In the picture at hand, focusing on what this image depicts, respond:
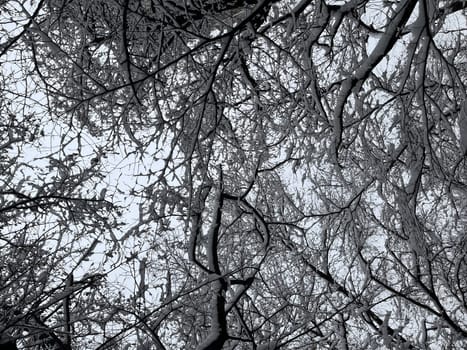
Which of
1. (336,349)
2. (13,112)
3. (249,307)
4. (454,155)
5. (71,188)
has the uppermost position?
(13,112)

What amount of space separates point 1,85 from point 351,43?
10.5 feet

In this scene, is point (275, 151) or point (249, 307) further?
point (249, 307)

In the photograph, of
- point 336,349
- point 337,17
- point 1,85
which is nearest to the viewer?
point 337,17

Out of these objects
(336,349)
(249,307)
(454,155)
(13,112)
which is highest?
(13,112)

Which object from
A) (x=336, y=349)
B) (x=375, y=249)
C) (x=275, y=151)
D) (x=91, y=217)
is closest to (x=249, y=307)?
(x=336, y=349)

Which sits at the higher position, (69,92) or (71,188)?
(69,92)

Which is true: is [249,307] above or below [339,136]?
above

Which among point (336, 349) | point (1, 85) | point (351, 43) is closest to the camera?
point (351, 43)

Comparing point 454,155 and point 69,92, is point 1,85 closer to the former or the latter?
point 69,92

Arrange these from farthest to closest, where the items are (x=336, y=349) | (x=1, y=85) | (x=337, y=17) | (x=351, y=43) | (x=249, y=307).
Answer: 1. (x=249, y=307)
2. (x=336, y=349)
3. (x=1, y=85)
4. (x=351, y=43)
5. (x=337, y=17)

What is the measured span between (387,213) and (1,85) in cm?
380

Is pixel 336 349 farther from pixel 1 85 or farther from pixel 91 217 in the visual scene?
pixel 1 85

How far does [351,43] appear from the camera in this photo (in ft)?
16.1

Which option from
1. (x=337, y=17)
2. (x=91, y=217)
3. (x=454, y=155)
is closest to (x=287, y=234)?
(x=454, y=155)
